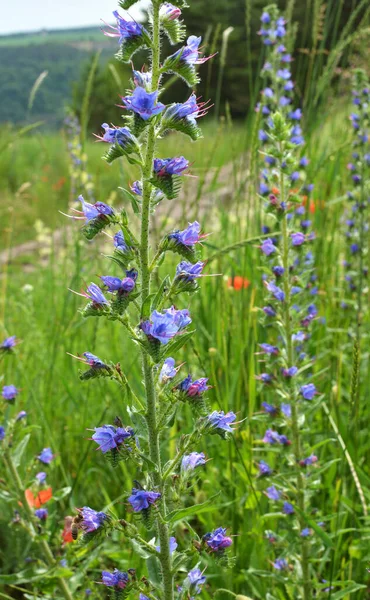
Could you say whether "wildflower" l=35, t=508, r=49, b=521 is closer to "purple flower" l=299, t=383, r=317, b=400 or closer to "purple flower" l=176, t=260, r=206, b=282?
"purple flower" l=299, t=383, r=317, b=400

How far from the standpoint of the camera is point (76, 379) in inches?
120

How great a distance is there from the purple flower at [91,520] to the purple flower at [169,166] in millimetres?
758

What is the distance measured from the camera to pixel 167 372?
1.58 m

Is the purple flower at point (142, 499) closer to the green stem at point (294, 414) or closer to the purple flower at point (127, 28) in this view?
the green stem at point (294, 414)

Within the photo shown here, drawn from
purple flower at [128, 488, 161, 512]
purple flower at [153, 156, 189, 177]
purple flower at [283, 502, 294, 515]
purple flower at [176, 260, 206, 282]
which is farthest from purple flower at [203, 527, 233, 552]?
purple flower at [153, 156, 189, 177]

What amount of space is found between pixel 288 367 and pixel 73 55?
232 feet

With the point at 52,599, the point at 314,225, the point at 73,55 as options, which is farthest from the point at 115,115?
the point at 73,55

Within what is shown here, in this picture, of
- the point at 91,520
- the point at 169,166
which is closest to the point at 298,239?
the point at 169,166

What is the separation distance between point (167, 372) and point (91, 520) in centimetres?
39

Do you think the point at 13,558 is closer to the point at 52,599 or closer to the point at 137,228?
the point at 52,599

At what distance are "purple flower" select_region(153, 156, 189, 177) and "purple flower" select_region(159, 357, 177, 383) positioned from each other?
0.47 metres

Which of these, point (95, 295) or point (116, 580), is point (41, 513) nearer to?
point (116, 580)

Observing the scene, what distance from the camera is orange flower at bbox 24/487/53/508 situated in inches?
90.8

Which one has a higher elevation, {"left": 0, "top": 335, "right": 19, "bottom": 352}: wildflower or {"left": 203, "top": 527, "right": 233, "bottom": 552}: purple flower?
{"left": 0, "top": 335, "right": 19, "bottom": 352}: wildflower
